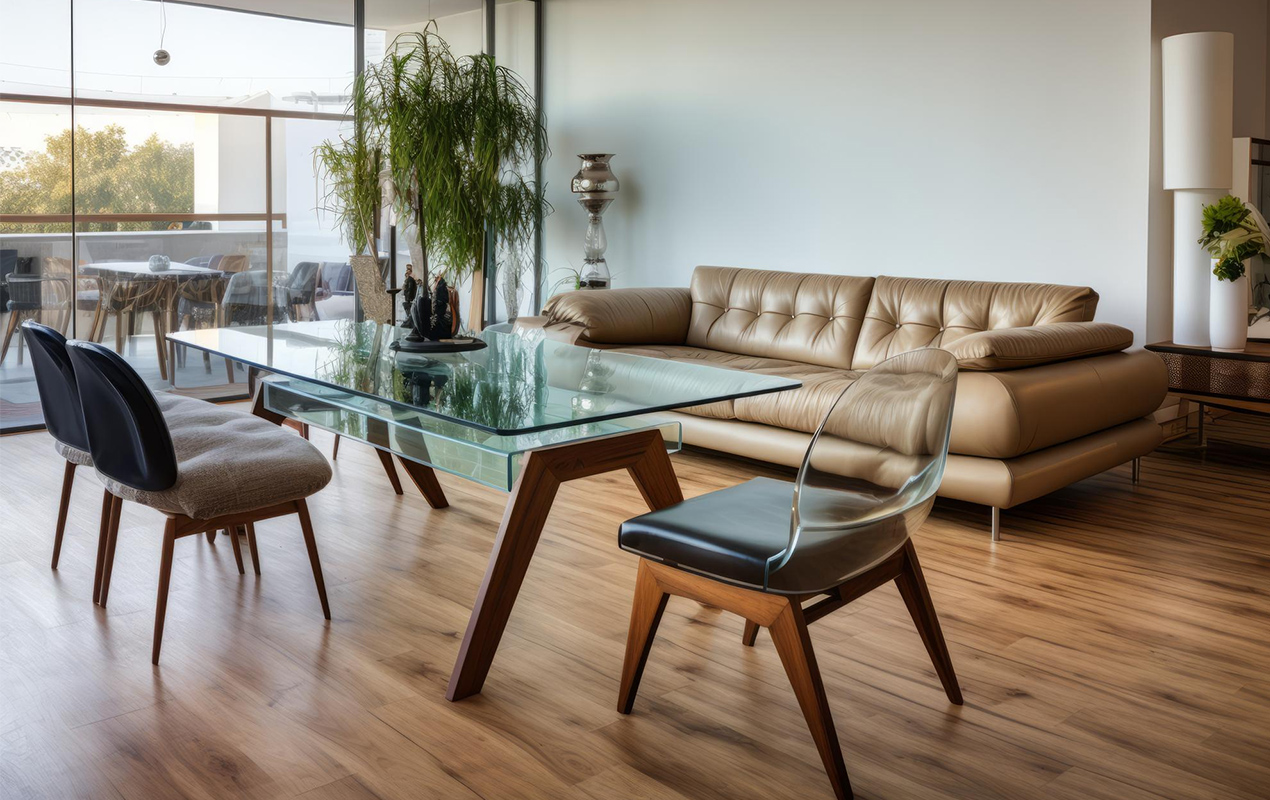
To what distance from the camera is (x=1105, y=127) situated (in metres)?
4.53

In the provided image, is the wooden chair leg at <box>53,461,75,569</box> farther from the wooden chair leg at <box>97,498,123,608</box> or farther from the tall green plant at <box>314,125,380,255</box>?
the tall green plant at <box>314,125,380,255</box>

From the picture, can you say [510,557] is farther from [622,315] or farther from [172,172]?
[172,172]

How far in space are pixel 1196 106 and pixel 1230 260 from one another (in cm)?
67

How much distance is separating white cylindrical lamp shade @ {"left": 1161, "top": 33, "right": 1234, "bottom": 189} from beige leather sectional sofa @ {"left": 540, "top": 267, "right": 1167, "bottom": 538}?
0.80 metres

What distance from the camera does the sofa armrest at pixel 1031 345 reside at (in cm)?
356

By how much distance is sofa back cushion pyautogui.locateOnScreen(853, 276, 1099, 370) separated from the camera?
165 inches

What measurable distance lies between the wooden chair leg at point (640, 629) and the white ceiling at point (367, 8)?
15.8 feet

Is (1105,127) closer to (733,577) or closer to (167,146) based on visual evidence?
(733,577)

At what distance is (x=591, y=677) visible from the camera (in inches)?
96.5

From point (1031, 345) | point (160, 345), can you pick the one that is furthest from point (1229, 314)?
point (160, 345)

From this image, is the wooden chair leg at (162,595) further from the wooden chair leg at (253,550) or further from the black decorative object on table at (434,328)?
the black decorative object on table at (434,328)

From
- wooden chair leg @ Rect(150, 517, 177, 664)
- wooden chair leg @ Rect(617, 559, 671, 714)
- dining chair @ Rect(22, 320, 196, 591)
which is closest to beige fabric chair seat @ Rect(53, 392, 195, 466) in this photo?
dining chair @ Rect(22, 320, 196, 591)

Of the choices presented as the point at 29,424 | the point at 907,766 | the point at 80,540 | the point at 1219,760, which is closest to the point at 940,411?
the point at 907,766

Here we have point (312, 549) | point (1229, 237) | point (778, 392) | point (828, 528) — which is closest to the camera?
point (828, 528)
